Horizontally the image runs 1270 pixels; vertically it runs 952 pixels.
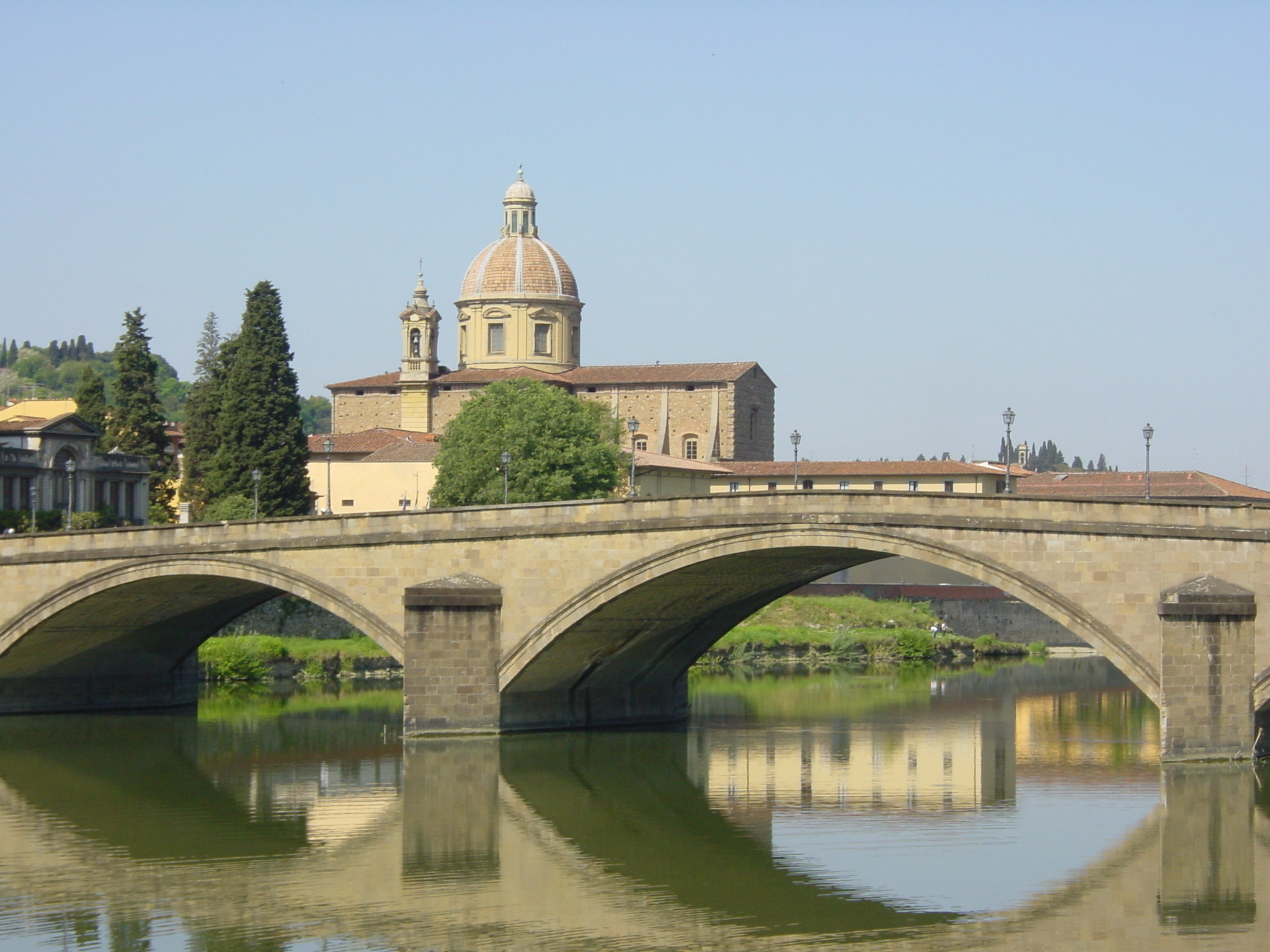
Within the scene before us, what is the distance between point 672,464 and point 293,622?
26.6 meters

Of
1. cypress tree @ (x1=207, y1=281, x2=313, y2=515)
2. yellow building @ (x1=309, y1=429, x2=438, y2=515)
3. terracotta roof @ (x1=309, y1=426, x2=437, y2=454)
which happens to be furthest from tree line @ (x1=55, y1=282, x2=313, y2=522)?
terracotta roof @ (x1=309, y1=426, x2=437, y2=454)

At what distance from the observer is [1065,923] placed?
22.0m

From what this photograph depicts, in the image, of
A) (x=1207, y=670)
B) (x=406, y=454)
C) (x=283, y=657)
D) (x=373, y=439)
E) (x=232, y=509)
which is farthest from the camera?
(x=373, y=439)

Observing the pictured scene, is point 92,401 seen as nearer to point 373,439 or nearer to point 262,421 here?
point 262,421

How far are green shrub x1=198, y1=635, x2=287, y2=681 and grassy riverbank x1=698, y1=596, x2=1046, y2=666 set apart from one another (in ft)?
46.1

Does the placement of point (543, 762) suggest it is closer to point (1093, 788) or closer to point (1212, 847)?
point (1093, 788)

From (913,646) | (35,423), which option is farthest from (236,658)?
(913,646)

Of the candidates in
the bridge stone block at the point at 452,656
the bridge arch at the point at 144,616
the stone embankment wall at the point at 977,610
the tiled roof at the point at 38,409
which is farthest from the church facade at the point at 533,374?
the bridge stone block at the point at 452,656

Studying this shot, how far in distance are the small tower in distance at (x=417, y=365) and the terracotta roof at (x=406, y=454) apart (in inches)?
570

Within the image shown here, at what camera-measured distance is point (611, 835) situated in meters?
28.2

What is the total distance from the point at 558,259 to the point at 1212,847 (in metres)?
73.9

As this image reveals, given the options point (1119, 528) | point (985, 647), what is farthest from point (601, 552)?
point (985, 647)

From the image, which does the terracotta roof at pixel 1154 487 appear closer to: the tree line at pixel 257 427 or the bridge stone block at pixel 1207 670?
the tree line at pixel 257 427

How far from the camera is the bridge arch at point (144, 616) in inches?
1499
